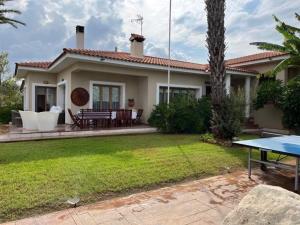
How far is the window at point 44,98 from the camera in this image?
21.2 m

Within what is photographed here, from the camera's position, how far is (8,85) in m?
32.5

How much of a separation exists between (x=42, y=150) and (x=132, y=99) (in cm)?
1003

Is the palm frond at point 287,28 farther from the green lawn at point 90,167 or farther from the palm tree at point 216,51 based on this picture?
the green lawn at point 90,167

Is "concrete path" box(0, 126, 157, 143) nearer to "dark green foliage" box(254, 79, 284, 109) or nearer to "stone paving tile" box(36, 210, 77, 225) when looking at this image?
"stone paving tile" box(36, 210, 77, 225)

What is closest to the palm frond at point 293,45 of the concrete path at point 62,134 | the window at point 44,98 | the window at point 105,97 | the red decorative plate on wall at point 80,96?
the concrete path at point 62,134

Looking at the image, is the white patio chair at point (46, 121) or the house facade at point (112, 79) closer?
the white patio chair at point (46, 121)

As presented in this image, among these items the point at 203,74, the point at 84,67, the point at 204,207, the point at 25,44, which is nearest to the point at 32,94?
the point at 84,67

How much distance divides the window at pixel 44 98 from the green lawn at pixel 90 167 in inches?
431

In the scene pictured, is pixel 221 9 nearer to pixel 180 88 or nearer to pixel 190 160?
pixel 190 160

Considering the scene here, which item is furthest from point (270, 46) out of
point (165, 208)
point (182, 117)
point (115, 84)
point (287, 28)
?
point (165, 208)

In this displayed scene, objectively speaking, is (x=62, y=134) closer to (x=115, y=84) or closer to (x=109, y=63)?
(x=109, y=63)

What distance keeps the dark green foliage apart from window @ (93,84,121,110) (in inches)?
379

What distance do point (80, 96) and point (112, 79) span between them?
2647 mm

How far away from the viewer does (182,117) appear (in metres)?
15.1
